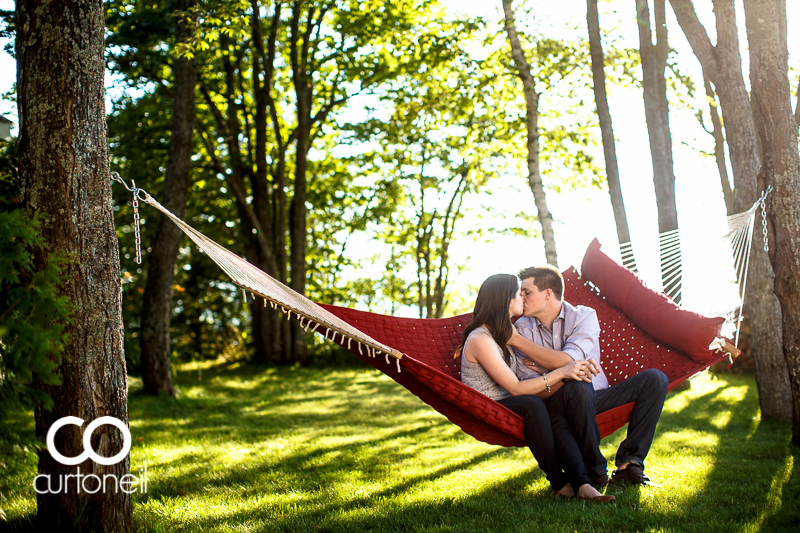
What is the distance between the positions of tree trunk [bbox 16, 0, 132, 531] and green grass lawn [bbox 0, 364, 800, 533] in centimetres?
16

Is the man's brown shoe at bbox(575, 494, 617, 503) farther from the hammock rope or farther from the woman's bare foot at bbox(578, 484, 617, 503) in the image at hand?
the hammock rope

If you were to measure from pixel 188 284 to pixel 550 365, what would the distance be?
374 inches

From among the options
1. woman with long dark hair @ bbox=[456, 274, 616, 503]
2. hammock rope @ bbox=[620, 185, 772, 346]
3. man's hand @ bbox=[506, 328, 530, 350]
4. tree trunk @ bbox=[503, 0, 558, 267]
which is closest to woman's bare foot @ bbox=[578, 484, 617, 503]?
woman with long dark hair @ bbox=[456, 274, 616, 503]

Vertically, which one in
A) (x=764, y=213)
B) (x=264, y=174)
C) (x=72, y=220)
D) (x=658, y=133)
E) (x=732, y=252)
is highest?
(x=264, y=174)

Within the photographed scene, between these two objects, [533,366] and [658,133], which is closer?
[533,366]

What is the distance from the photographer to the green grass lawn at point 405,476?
6.43 ft

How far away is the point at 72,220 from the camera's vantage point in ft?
5.91

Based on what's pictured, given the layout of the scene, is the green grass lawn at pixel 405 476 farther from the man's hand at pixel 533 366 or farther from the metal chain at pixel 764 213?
the metal chain at pixel 764 213

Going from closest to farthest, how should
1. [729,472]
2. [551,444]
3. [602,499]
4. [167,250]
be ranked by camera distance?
[602,499] < [551,444] < [729,472] < [167,250]

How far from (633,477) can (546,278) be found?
31.4 inches

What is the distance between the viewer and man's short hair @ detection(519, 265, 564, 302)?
2.47 metres

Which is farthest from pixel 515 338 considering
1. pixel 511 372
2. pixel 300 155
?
pixel 300 155
